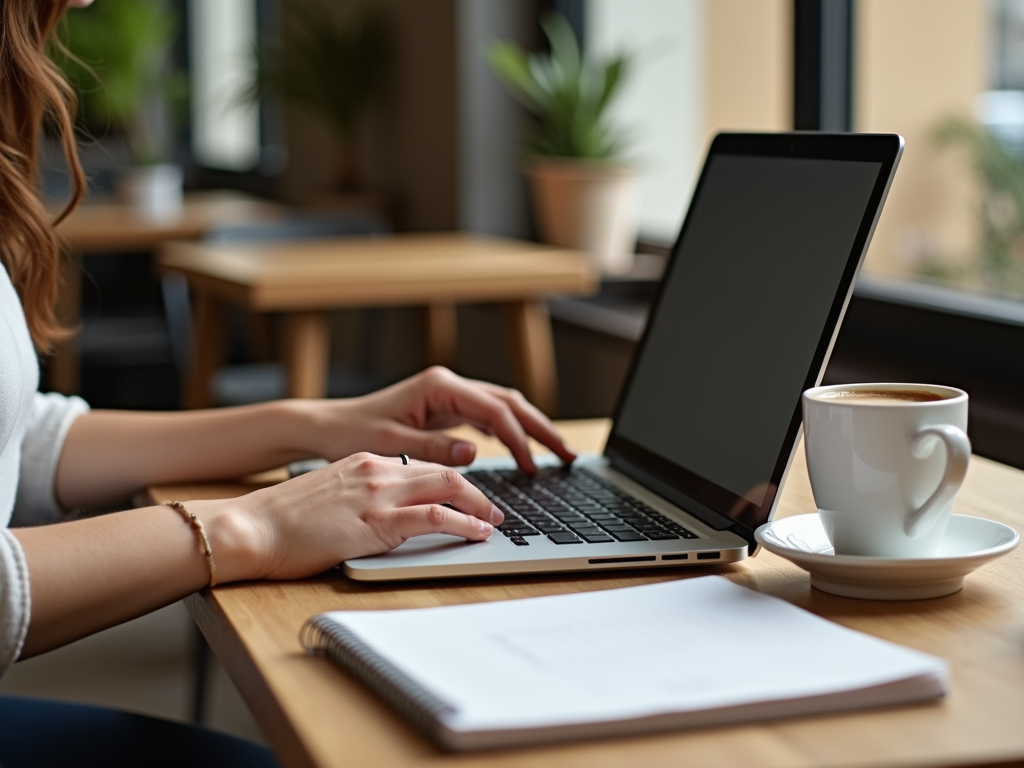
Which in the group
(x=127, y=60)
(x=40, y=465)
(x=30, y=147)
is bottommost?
(x=40, y=465)

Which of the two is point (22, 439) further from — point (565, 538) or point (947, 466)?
point (947, 466)

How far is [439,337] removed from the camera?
2828mm

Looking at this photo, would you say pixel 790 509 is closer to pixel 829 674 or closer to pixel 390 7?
pixel 829 674

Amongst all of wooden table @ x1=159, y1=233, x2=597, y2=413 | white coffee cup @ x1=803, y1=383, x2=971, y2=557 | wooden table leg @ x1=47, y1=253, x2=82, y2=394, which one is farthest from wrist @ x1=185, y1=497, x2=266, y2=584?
wooden table leg @ x1=47, y1=253, x2=82, y2=394

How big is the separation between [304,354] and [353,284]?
15 cm

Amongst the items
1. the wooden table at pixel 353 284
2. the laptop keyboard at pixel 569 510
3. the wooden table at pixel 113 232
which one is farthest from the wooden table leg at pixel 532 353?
the laptop keyboard at pixel 569 510

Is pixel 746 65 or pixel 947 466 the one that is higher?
pixel 746 65

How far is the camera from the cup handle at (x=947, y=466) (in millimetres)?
696

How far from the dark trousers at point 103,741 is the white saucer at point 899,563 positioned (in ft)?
1.52

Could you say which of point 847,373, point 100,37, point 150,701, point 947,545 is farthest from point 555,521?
point 100,37

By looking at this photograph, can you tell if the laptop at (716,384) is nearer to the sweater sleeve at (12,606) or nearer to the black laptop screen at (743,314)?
the black laptop screen at (743,314)

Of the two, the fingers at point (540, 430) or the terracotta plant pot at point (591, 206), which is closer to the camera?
the fingers at point (540, 430)

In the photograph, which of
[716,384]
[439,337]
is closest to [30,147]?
[716,384]

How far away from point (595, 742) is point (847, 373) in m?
1.45
